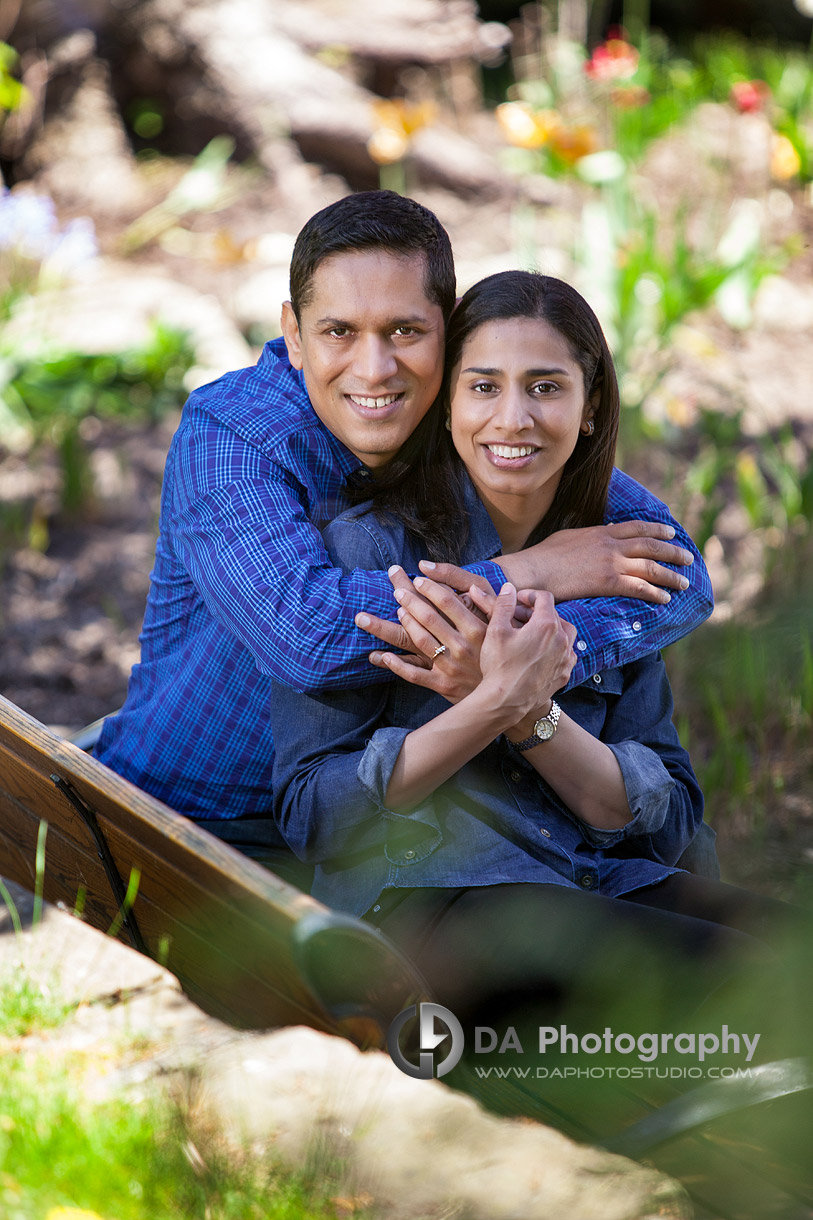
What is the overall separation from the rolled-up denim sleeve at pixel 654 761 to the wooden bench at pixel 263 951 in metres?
0.49

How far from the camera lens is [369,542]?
210cm

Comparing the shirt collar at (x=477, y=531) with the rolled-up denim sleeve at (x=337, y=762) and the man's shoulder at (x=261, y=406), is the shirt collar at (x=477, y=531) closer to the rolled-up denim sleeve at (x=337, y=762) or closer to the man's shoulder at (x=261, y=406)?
the rolled-up denim sleeve at (x=337, y=762)

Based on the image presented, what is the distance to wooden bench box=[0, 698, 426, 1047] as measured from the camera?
1.43 meters

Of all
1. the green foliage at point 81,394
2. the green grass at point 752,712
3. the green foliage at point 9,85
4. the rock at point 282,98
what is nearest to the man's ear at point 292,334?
the green grass at point 752,712

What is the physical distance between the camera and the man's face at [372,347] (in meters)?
2.07

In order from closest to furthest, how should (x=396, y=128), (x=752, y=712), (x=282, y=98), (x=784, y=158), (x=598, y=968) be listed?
(x=598, y=968)
(x=752, y=712)
(x=396, y=128)
(x=784, y=158)
(x=282, y=98)

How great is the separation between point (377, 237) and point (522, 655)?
80 cm

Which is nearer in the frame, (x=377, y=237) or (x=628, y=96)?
(x=377, y=237)

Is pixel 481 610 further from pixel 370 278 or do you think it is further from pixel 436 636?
pixel 370 278


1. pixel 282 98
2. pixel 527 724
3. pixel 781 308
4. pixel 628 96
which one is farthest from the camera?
pixel 282 98

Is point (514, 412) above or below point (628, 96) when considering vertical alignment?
below

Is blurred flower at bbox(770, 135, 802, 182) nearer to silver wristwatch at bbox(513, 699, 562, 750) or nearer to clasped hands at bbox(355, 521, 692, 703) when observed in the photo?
clasped hands at bbox(355, 521, 692, 703)

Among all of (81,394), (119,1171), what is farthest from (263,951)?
(81,394)

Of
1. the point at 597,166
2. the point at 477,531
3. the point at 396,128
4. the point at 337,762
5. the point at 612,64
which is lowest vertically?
the point at 337,762
